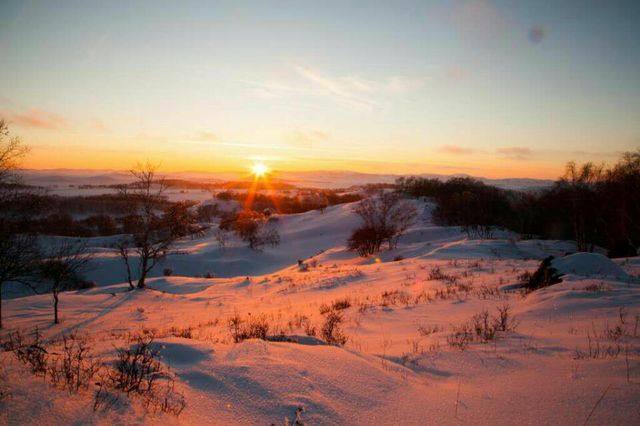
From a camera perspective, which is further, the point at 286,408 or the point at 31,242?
the point at 31,242

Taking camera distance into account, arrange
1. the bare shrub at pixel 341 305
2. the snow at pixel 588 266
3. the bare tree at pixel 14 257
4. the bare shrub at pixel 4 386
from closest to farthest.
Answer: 1. the bare shrub at pixel 4 386
2. the bare shrub at pixel 341 305
3. the snow at pixel 588 266
4. the bare tree at pixel 14 257

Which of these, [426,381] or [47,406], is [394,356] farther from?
[47,406]

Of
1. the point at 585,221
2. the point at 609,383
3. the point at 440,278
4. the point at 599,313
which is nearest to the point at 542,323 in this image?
the point at 599,313

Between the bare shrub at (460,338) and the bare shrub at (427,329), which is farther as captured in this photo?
the bare shrub at (427,329)

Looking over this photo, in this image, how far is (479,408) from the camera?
2.69 m

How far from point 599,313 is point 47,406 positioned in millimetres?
7269

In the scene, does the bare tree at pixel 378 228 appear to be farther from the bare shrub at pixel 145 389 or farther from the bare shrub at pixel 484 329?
the bare shrub at pixel 145 389

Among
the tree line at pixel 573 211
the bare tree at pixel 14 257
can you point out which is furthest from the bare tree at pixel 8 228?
the tree line at pixel 573 211

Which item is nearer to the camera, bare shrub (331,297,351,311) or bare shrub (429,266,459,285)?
bare shrub (331,297,351,311)

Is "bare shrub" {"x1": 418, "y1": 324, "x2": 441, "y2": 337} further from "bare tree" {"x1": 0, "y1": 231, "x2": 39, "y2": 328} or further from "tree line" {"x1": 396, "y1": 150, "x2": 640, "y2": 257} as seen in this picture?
"tree line" {"x1": 396, "y1": 150, "x2": 640, "y2": 257}

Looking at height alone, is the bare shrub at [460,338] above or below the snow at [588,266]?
below

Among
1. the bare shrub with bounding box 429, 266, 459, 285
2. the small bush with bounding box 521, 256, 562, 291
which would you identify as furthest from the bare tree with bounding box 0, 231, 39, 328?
the small bush with bounding box 521, 256, 562, 291

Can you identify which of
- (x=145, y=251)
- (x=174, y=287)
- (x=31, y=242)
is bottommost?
(x=174, y=287)

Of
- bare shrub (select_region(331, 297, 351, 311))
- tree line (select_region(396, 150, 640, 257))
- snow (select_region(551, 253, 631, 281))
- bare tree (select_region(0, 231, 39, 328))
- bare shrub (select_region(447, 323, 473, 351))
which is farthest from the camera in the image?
tree line (select_region(396, 150, 640, 257))
